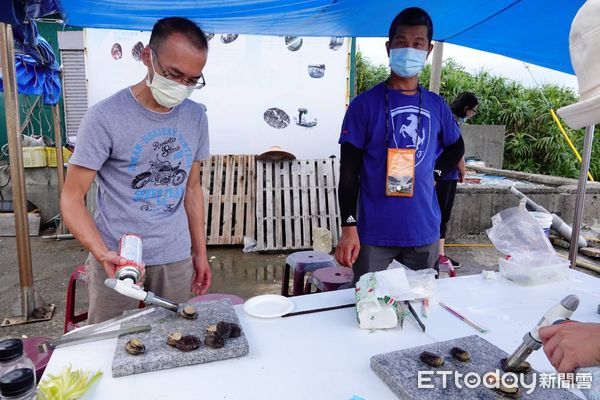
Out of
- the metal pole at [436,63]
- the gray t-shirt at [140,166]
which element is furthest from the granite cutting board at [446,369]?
the metal pole at [436,63]

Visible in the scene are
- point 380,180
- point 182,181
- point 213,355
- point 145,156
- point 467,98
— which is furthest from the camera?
point 467,98

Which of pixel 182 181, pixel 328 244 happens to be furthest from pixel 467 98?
pixel 182 181

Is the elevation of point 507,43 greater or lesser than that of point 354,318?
greater

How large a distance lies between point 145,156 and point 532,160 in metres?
11.1

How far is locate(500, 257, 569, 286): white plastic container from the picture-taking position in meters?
1.88

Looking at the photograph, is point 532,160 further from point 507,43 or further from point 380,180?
point 380,180

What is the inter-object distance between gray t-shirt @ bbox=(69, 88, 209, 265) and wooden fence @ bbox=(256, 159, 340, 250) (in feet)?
12.0

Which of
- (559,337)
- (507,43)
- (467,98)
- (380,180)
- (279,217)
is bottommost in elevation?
(279,217)

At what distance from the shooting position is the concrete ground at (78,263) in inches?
150

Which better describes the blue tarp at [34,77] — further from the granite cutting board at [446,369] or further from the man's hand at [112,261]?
the granite cutting board at [446,369]

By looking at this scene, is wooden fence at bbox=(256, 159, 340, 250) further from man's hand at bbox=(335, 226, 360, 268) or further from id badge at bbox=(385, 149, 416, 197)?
id badge at bbox=(385, 149, 416, 197)

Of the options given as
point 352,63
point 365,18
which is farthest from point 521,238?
point 352,63

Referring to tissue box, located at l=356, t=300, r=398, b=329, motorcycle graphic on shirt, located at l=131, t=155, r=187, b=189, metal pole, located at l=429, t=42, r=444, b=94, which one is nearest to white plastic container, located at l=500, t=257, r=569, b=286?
tissue box, located at l=356, t=300, r=398, b=329

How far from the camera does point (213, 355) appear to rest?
1.23 meters
